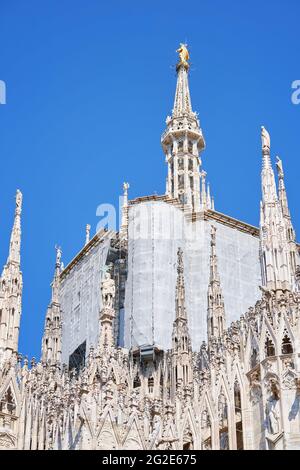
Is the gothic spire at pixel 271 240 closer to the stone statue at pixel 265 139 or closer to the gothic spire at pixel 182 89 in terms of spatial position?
the stone statue at pixel 265 139

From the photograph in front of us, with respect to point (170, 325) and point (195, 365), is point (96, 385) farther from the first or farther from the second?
point (170, 325)

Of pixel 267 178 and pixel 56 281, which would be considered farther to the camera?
pixel 56 281

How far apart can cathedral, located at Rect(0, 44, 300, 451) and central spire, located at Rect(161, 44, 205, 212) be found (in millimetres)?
1899

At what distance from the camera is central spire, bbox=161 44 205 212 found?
186 feet

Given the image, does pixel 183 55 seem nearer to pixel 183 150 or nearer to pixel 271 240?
pixel 183 150

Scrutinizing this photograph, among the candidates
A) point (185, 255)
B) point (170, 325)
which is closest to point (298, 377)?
point (170, 325)

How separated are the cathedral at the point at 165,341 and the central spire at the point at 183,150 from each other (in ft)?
6.23

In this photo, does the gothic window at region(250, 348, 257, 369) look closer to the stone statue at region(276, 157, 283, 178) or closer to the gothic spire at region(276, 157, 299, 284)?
the gothic spire at region(276, 157, 299, 284)

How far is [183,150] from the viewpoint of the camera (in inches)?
2340

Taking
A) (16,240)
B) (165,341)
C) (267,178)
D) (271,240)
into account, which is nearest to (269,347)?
(271,240)

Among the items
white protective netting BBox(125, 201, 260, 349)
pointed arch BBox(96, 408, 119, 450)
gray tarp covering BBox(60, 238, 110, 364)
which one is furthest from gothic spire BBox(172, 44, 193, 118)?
pointed arch BBox(96, 408, 119, 450)

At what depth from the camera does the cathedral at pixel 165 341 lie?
3036 cm

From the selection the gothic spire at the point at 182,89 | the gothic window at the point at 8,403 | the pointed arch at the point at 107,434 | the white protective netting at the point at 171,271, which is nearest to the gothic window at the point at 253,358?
the pointed arch at the point at 107,434

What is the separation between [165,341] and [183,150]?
19646 mm
